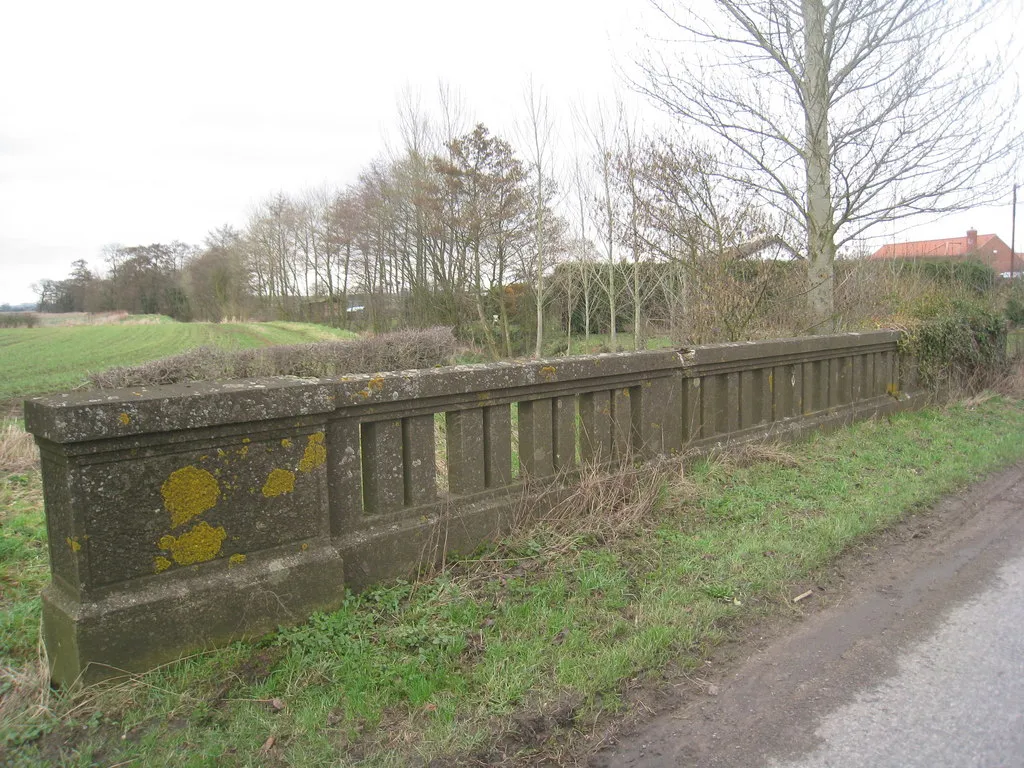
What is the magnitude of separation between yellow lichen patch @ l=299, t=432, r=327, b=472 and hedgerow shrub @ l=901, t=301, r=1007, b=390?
27.4 feet

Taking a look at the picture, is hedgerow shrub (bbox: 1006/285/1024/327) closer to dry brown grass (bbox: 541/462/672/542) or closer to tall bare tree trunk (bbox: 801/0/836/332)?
tall bare tree trunk (bbox: 801/0/836/332)

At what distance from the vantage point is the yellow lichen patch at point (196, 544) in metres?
2.85

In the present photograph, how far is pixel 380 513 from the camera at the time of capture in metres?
3.67

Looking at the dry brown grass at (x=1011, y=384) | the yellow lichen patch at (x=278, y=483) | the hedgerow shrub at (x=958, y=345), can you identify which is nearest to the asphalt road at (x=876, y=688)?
the yellow lichen patch at (x=278, y=483)

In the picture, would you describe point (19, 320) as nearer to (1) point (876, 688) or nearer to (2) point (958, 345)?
(2) point (958, 345)

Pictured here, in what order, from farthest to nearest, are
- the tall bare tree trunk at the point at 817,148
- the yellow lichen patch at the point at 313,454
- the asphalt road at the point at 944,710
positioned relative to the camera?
the tall bare tree trunk at the point at 817,148, the yellow lichen patch at the point at 313,454, the asphalt road at the point at 944,710

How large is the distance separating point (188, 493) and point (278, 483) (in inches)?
16.0

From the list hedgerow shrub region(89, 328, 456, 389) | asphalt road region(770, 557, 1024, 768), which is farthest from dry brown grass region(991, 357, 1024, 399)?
hedgerow shrub region(89, 328, 456, 389)

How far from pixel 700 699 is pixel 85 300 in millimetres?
47134

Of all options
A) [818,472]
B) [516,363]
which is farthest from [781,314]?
[516,363]

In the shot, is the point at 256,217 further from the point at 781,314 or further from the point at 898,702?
the point at 898,702

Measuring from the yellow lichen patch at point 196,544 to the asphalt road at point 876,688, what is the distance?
182cm

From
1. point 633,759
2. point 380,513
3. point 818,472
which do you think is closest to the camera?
point 633,759

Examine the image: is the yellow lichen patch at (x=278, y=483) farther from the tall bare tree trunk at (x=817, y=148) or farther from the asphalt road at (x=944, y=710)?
the tall bare tree trunk at (x=817, y=148)
